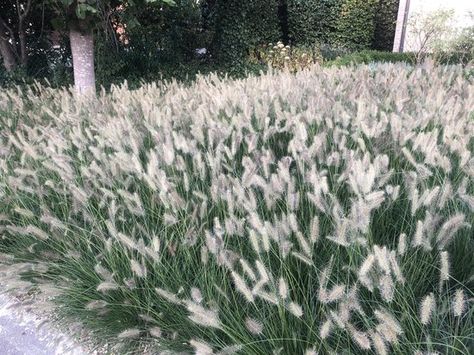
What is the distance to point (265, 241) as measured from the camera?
4.73 feet

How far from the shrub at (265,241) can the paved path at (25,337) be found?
0.40ft

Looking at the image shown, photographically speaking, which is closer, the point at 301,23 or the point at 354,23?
the point at 301,23

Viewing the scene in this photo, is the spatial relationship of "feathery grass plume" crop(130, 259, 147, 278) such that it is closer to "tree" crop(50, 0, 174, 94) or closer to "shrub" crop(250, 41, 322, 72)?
"tree" crop(50, 0, 174, 94)

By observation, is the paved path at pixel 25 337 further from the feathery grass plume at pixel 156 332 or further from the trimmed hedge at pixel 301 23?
the trimmed hedge at pixel 301 23

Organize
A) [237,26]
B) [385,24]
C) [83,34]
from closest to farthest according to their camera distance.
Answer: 1. [83,34]
2. [237,26]
3. [385,24]

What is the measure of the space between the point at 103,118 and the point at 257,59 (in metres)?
9.11

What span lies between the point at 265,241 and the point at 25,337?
51.7 inches

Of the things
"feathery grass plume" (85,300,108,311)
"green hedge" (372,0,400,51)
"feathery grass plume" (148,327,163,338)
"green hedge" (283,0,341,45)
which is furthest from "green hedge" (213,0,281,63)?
"feathery grass plume" (148,327,163,338)

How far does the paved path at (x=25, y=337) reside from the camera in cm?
190

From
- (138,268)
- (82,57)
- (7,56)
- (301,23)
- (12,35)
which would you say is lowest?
(138,268)

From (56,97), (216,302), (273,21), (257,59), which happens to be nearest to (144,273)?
(216,302)

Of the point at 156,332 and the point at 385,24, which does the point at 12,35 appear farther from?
the point at 385,24

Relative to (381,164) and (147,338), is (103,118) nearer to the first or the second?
(147,338)

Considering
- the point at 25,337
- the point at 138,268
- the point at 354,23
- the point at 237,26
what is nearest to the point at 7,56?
the point at 237,26
